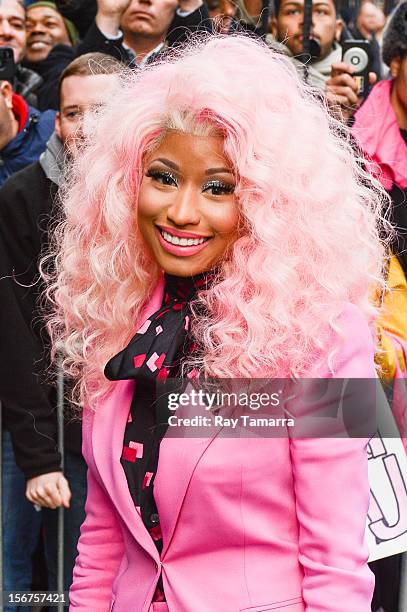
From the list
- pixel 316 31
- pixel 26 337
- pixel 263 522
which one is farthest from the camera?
pixel 316 31

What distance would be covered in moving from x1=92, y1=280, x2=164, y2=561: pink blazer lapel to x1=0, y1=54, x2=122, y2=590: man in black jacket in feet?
3.45

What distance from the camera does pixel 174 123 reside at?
6.33 feet

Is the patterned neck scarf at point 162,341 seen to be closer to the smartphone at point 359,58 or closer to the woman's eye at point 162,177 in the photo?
the woman's eye at point 162,177

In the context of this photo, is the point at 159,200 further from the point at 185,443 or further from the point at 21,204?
the point at 21,204

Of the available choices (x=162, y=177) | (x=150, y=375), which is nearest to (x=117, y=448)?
(x=150, y=375)

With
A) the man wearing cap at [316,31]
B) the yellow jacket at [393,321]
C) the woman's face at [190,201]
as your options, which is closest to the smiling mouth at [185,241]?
the woman's face at [190,201]

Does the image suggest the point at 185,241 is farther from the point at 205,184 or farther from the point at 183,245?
the point at 205,184

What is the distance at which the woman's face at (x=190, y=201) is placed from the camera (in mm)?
1896

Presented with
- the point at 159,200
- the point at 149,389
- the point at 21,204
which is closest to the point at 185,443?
the point at 149,389

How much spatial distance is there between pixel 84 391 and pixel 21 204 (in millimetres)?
1222

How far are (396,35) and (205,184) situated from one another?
1.60 meters

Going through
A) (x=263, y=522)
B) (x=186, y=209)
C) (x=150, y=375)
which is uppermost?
(x=186, y=209)

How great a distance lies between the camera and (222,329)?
192 centimetres

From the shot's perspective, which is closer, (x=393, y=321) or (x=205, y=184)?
(x=205, y=184)
